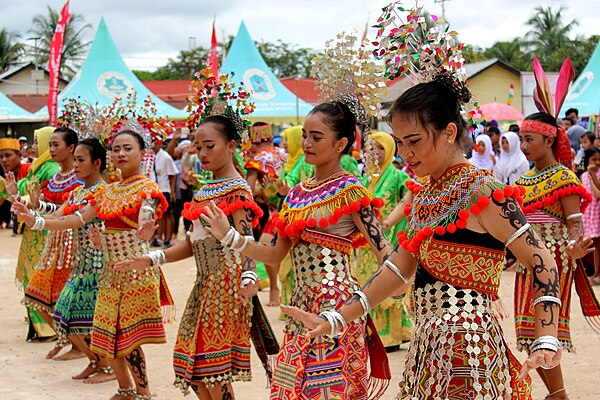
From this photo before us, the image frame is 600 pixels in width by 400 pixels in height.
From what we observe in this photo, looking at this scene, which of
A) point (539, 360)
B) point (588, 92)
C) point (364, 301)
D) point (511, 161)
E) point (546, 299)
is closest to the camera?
point (539, 360)

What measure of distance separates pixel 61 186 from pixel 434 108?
5.04 meters

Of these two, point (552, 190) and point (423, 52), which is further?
point (552, 190)

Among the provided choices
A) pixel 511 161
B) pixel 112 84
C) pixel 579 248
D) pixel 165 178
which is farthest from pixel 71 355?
pixel 112 84

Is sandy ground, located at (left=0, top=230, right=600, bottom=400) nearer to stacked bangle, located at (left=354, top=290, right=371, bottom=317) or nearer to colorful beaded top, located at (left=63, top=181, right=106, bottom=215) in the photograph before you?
colorful beaded top, located at (left=63, top=181, right=106, bottom=215)

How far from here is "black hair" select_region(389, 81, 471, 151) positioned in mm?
3186

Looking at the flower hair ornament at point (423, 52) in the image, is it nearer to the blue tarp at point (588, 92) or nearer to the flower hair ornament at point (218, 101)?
the flower hair ornament at point (218, 101)

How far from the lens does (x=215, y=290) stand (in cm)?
498

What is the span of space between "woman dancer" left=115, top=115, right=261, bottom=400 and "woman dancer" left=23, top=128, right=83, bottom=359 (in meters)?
2.52

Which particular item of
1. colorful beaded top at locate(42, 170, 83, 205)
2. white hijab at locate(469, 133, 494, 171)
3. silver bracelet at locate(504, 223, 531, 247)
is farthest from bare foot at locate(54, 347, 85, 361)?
white hijab at locate(469, 133, 494, 171)

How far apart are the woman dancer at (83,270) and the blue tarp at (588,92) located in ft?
46.2

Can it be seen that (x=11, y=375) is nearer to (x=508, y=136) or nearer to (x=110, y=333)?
(x=110, y=333)

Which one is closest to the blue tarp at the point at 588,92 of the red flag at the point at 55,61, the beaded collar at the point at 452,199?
the red flag at the point at 55,61

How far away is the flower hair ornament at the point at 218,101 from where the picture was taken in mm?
5379

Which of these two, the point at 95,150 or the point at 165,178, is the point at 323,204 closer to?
the point at 95,150
